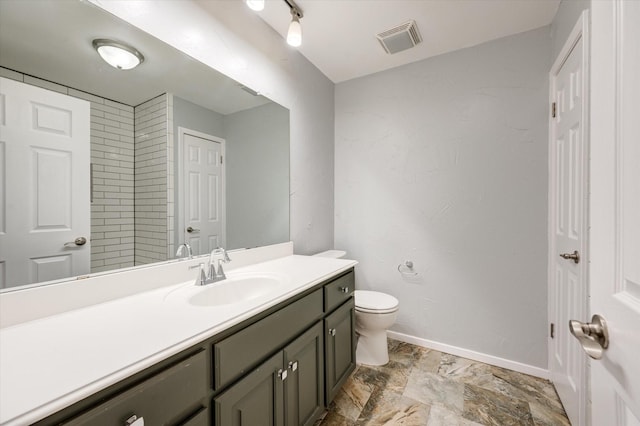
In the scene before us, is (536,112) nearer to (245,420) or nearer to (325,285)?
(325,285)

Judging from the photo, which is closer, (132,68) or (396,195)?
(132,68)

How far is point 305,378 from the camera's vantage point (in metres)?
1.25

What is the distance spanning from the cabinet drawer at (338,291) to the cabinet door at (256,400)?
0.43 metres

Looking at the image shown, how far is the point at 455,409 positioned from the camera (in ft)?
5.17

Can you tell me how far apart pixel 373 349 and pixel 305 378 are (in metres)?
0.94

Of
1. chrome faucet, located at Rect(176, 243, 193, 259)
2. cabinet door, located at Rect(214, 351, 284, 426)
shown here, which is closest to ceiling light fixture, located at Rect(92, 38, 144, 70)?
chrome faucet, located at Rect(176, 243, 193, 259)

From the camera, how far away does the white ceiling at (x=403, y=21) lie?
1671mm

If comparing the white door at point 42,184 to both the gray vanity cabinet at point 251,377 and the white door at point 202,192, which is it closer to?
the white door at point 202,192

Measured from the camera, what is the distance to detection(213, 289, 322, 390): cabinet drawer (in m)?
0.84

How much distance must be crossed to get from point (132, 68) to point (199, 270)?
97 cm

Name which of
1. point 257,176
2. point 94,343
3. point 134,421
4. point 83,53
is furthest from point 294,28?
point 134,421

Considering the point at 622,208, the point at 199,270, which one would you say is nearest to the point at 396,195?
the point at 199,270

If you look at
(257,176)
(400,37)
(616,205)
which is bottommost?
(616,205)

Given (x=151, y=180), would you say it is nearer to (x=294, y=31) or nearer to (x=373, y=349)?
(x=294, y=31)
